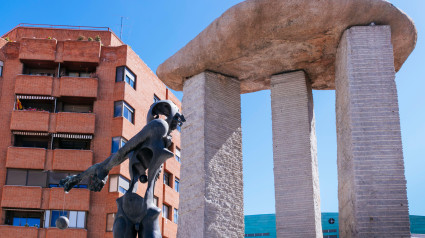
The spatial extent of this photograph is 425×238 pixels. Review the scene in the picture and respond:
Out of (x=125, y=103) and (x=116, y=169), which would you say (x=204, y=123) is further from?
(x=125, y=103)

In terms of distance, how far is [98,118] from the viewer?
38.0 metres

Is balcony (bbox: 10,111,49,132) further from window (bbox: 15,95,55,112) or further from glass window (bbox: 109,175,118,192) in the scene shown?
glass window (bbox: 109,175,118,192)

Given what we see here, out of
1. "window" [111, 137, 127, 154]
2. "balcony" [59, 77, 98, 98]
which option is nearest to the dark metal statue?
"window" [111, 137, 127, 154]

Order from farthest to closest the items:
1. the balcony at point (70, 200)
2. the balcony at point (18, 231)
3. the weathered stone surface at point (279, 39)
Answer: the balcony at point (70, 200)
the balcony at point (18, 231)
the weathered stone surface at point (279, 39)

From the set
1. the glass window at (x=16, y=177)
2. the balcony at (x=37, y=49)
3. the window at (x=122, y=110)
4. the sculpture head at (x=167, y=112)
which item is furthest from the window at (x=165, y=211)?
the sculpture head at (x=167, y=112)

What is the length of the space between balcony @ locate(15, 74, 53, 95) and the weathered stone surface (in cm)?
2129

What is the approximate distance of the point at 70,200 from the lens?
115ft

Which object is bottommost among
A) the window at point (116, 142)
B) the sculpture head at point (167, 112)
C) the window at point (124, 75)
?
the sculpture head at point (167, 112)

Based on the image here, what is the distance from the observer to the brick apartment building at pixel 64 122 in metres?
35.1

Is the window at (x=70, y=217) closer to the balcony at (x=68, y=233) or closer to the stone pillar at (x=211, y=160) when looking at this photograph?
the balcony at (x=68, y=233)

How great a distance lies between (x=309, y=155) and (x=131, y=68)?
81.8 feet

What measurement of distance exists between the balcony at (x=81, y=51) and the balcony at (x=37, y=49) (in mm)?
791

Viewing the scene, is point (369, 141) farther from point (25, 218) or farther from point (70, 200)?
point (25, 218)

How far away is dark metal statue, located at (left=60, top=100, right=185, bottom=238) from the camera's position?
19.1ft
